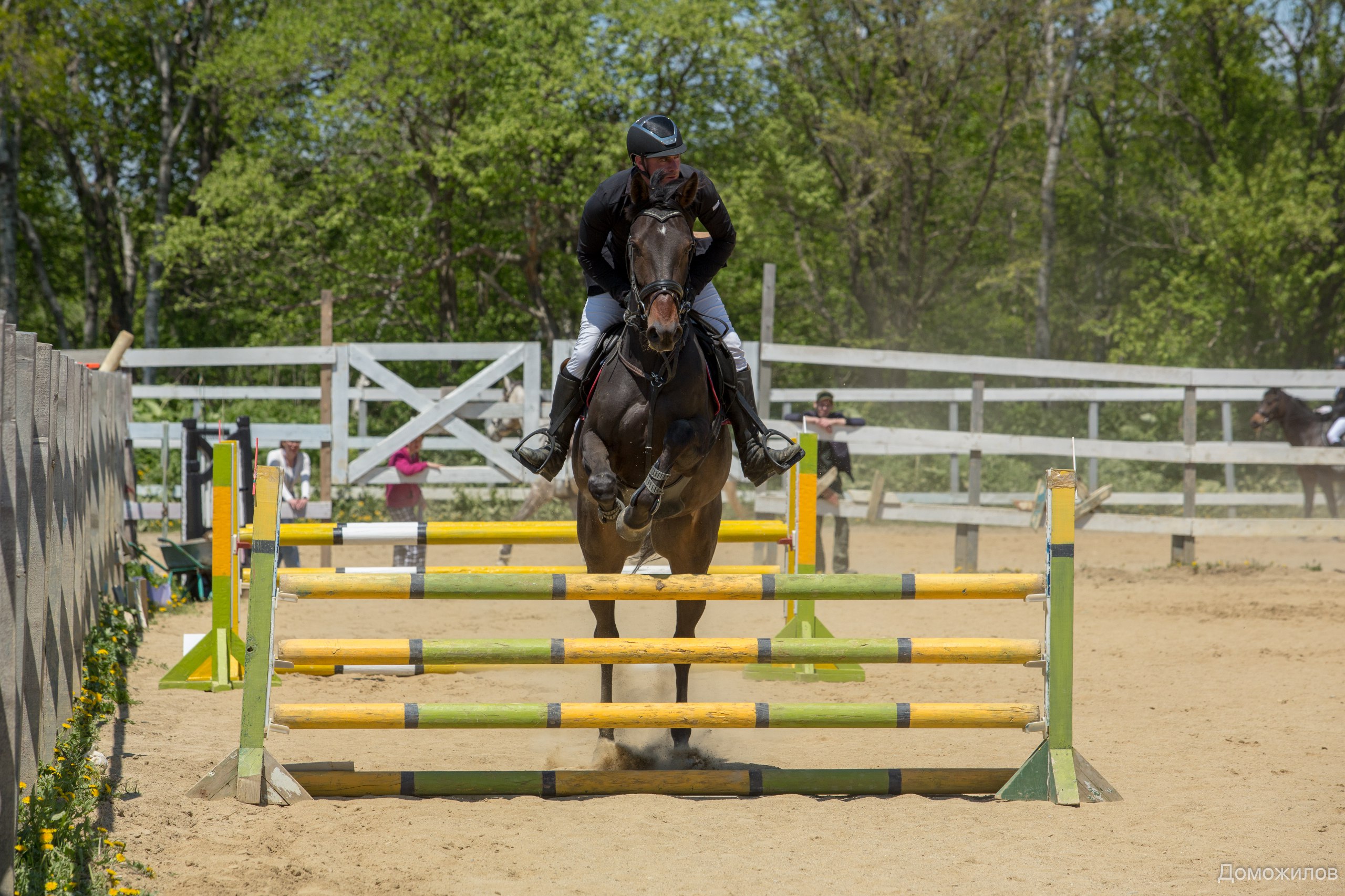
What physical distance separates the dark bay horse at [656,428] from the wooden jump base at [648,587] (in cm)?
50

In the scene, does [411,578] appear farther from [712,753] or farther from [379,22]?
[379,22]

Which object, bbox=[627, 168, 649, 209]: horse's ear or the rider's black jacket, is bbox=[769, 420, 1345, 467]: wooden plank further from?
bbox=[627, 168, 649, 209]: horse's ear

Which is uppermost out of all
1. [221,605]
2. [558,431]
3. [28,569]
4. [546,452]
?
[558,431]

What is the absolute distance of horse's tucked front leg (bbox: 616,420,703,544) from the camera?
4.93 m

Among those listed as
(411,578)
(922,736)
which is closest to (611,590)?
(411,578)

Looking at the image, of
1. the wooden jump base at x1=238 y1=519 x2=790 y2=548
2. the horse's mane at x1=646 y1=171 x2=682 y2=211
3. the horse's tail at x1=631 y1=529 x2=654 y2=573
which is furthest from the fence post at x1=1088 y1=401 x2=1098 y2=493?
the horse's mane at x1=646 y1=171 x2=682 y2=211

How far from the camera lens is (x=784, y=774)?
4.68 metres

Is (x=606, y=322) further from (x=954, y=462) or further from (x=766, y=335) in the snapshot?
(x=954, y=462)

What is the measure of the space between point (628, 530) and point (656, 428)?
474 mm

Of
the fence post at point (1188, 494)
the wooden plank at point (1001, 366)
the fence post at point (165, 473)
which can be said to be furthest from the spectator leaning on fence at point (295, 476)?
the fence post at point (1188, 494)

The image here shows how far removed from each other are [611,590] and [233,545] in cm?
273

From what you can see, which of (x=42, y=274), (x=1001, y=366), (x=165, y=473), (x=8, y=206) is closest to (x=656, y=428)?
(x=165, y=473)

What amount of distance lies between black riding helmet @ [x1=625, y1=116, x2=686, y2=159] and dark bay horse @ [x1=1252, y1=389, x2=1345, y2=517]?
41.3ft

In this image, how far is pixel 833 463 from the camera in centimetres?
1133
